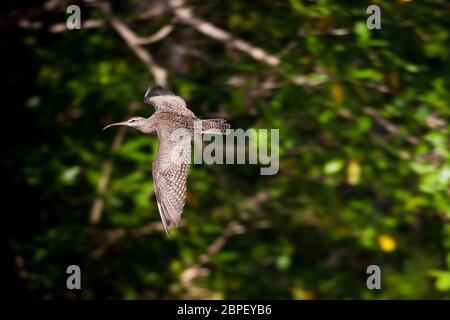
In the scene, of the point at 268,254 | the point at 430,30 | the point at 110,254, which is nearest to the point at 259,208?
the point at 268,254

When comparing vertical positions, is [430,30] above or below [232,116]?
above

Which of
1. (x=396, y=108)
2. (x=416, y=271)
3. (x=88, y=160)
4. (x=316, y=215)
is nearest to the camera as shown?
(x=396, y=108)

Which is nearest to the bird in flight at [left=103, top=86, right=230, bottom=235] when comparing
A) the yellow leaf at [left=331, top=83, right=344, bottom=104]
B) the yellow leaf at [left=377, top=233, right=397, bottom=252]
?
the yellow leaf at [left=331, top=83, right=344, bottom=104]

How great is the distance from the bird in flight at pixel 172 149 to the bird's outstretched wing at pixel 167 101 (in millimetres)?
12

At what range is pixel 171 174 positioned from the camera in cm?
204

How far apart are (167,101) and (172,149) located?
36 cm

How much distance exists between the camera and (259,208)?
5.10 m

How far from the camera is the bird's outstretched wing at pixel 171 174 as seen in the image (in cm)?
192

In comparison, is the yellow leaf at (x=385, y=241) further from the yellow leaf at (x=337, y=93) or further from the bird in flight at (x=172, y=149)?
the bird in flight at (x=172, y=149)

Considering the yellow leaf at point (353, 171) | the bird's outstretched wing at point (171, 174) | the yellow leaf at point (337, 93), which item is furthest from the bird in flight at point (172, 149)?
the yellow leaf at point (353, 171)

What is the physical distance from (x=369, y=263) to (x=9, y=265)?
220 centimetres

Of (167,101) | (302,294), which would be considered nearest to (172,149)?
(167,101)

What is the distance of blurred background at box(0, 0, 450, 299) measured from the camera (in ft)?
15.3
